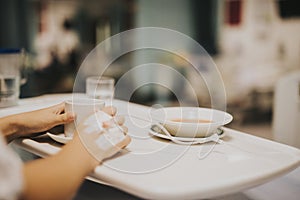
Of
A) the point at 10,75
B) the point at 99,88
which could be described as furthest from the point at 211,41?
the point at 10,75

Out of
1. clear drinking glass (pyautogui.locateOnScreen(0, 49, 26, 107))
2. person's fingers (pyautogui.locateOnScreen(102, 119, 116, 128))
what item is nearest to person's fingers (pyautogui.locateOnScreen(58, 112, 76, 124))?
person's fingers (pyautogui.locateOnScreen(102, 119, 116, 128))

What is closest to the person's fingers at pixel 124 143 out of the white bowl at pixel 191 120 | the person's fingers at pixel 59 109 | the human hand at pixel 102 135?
the human hand at pixel 102 135

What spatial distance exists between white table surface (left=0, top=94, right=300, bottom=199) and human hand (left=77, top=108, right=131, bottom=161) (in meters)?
0.03

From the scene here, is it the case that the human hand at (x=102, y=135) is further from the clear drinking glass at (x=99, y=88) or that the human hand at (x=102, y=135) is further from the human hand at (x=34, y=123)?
the clear drinking glass at (x=99, y=88)

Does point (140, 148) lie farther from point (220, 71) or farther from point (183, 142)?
point (220, 71)

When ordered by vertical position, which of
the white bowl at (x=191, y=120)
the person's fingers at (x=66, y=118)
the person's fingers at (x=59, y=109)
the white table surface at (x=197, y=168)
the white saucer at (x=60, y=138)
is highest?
the person's fingers at (x=59, y=109)

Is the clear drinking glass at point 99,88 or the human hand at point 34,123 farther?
the clear drinking glass at point 99,88

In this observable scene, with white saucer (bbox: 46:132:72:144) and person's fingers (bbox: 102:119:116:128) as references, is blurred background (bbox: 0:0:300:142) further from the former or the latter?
person's fingers (bbox: 102:119:116:128)

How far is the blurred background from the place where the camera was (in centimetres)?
373

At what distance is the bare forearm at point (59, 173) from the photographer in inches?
27.0

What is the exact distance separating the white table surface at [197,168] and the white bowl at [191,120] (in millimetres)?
40

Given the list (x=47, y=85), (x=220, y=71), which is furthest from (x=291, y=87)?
(x=47, y=85)

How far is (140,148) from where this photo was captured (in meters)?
0.94

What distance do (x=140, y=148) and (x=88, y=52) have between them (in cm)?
308
